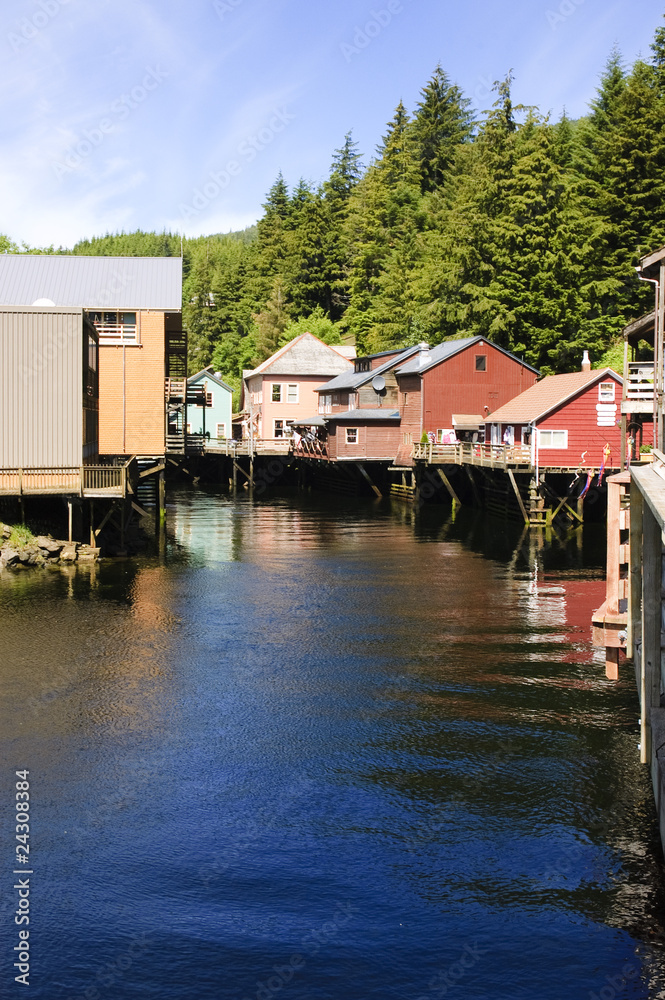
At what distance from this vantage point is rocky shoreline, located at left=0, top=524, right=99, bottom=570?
30.4 metres

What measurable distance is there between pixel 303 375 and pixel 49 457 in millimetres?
50230

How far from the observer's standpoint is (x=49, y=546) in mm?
31328

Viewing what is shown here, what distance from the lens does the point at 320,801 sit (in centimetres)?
1352

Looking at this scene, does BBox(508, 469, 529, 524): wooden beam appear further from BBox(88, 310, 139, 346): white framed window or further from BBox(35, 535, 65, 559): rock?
BBox(35, 535, 65, 559): rock

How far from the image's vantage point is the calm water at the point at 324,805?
9883 millimetres

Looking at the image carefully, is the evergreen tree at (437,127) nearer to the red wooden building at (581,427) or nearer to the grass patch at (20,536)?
the red wooden building at (581,427)

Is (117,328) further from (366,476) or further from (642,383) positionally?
(366,476)

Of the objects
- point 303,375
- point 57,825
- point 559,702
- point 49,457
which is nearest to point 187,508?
point 49,457

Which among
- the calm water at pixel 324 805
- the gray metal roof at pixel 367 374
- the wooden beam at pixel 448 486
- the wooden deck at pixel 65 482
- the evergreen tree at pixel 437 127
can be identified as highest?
the evergreen tree at pixel 437 127

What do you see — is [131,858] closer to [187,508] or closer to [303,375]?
[187,508]

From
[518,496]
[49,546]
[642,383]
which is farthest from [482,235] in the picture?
[49,546]

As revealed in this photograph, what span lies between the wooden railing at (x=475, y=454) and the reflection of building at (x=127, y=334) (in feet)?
52.6

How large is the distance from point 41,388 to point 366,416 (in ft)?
113

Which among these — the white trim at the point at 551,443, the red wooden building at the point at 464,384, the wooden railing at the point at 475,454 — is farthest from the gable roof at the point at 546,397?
the red wooden building at the point at 464,384
